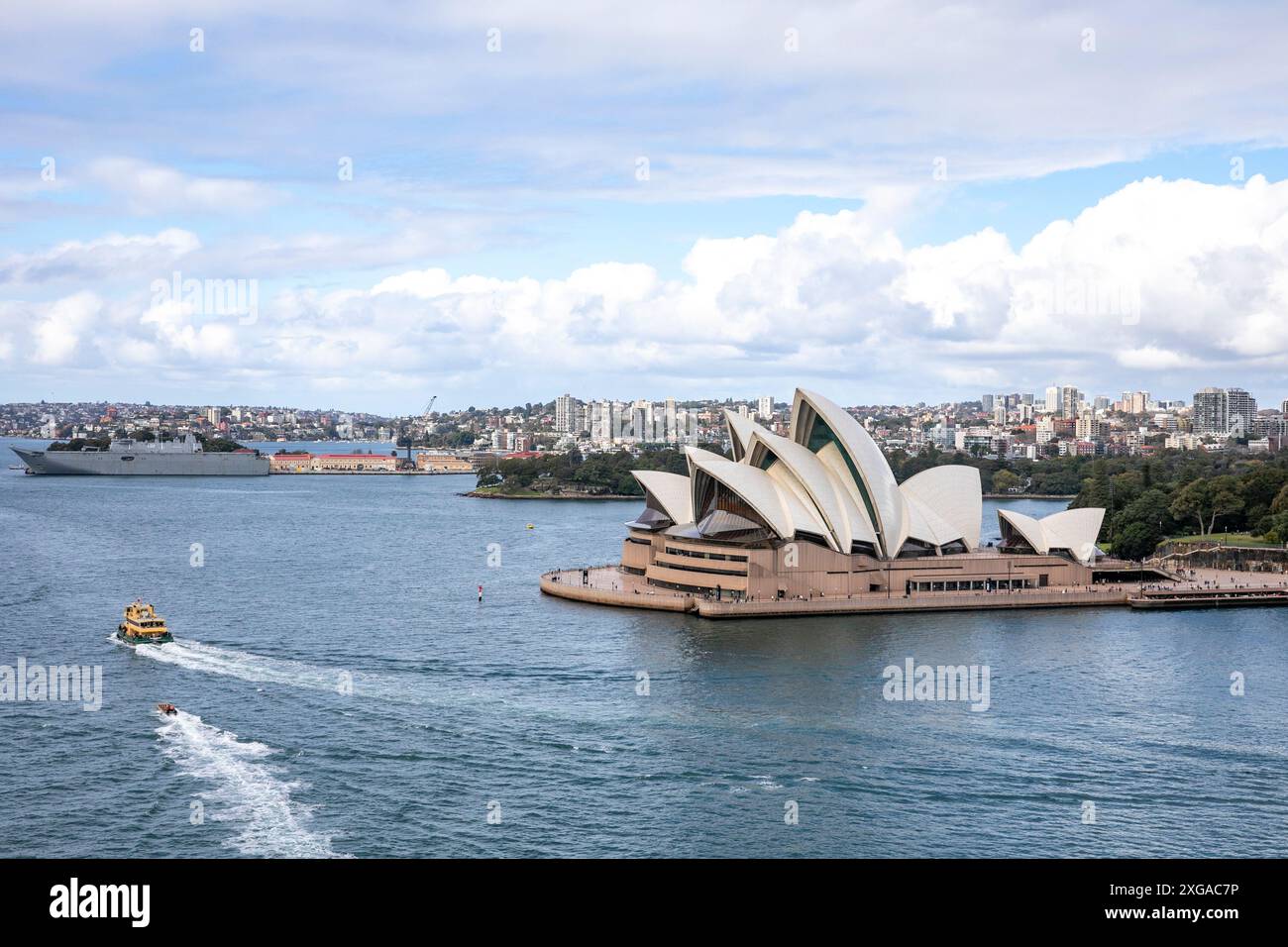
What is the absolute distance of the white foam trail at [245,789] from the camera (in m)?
16.8

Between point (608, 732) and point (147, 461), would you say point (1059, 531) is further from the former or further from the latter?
point (147, 461)

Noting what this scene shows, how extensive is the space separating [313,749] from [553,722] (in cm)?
449

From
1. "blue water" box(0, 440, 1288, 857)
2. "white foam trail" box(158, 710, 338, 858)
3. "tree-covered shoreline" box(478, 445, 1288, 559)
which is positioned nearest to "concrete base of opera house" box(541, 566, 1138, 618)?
"blue water" box(0, 440, 1288, 857)

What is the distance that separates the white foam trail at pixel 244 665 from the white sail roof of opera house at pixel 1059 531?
2477 cm

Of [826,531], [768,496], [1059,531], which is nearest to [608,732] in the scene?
[768,496]

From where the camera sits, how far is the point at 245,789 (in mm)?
19016

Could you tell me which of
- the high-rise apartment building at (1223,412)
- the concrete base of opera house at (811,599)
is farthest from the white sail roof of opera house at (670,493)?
the high-rise apartment building at (1223,412)

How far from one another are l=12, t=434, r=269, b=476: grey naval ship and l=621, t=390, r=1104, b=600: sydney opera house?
284 ft

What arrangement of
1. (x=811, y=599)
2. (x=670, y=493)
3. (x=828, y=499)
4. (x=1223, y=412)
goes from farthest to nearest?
(x=1223, y=412)
(x=670, y=493)
(x=828, y=499)
(x=811, y=599)

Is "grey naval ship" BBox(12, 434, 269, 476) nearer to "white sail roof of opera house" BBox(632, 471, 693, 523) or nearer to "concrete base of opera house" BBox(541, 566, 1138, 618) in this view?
"white sail roof of opera house" BBox(632, 471, 693, 523)

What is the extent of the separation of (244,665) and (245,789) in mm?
9603

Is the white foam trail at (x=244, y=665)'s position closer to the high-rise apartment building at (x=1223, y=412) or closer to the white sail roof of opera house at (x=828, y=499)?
the white sail roof of opera house at (x=828, y=499)

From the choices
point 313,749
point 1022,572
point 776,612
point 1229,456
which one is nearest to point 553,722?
point 313,749
